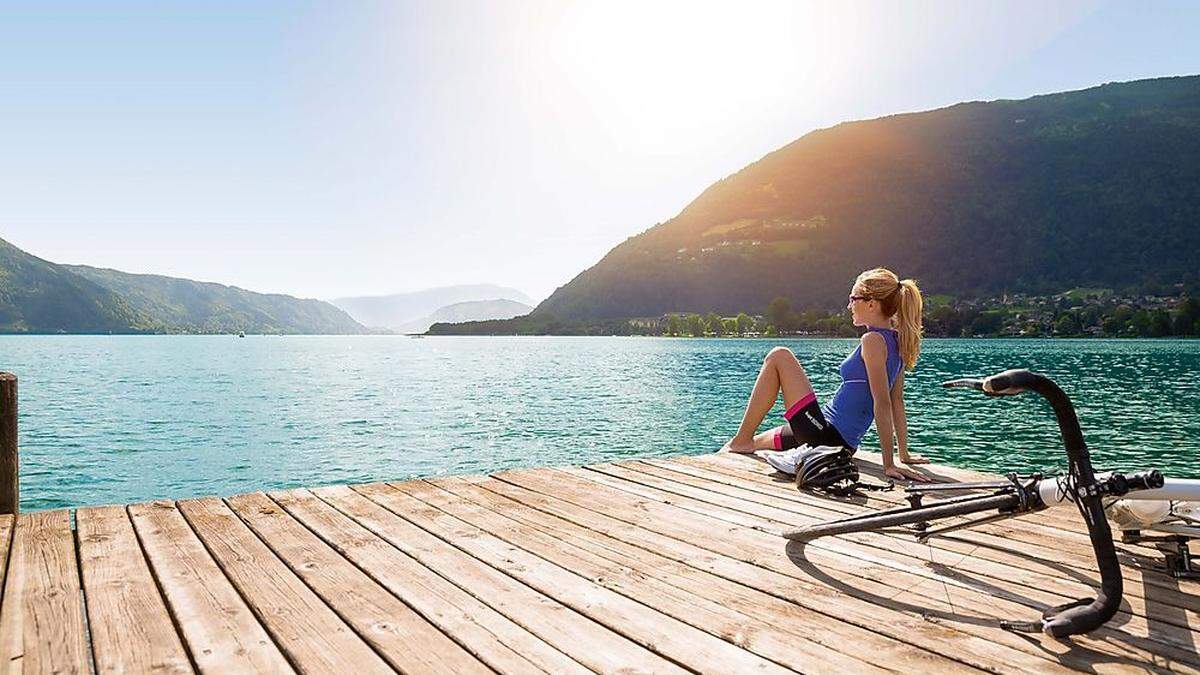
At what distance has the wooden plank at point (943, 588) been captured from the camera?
10.3 ft

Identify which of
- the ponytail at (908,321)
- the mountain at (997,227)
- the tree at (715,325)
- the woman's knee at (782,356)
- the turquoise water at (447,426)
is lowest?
the turquoise water at (447,426)

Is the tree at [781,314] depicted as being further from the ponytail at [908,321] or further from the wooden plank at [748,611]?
the wooden plank at [748,611]

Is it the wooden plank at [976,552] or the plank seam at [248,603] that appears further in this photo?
the wooden plank at [976,552]

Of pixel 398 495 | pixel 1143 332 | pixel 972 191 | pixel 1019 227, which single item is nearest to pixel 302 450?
pixel 398 495

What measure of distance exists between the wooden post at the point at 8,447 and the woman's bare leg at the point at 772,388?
6099 mm

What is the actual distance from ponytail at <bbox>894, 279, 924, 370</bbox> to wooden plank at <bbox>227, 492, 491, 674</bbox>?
203 inches

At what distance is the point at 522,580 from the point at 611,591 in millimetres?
516

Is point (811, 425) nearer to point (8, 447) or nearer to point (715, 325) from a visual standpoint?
point (8, 447)

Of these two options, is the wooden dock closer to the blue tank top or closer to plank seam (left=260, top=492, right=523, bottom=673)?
plank seam (left=260, top=492, right=523, bottom=673)

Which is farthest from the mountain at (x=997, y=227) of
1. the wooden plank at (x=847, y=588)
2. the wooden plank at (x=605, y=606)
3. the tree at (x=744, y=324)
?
the wooden plank at (x=605, y=606)

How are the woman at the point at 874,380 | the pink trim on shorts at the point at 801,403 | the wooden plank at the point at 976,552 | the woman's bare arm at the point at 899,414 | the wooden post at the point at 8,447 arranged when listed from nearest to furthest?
the wooden plank at the point at 976,552 → the wooden post at the point at 8,447 → the woman at the point at 874,380 → the woman's bare arm at the point at 899,414 → the pink trim on shorts at the point at 801,403

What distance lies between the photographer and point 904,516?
3.98 metres

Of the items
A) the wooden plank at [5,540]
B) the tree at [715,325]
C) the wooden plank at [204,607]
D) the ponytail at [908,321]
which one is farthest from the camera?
the tree at [715,325]

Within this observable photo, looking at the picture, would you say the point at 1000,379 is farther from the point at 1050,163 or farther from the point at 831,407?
the point at 1050,163
